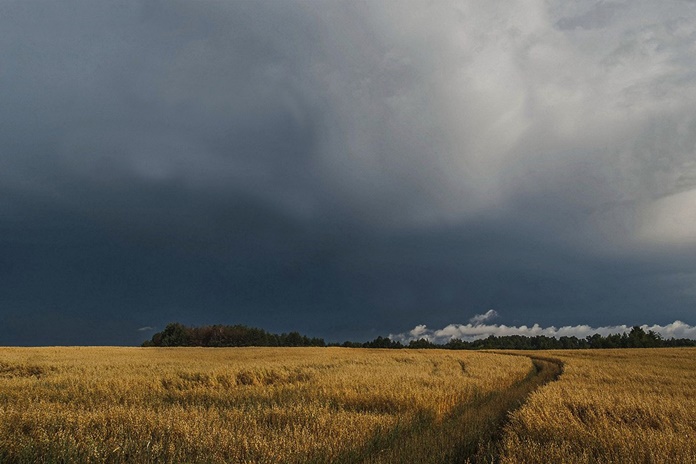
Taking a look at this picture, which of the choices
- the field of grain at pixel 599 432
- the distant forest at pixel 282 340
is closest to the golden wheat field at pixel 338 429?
the field of grain at pixel 599 432

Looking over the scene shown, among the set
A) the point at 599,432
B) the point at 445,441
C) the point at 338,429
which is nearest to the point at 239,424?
the point at 338,429

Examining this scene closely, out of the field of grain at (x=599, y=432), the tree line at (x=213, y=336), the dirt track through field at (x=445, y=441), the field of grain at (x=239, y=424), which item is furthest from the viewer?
the tree line at (x=213, y=336)

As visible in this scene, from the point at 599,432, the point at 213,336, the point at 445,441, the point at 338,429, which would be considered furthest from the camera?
the point at 213,336

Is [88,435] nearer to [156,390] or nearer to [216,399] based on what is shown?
[216,399]

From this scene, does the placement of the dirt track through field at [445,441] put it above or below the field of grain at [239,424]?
below

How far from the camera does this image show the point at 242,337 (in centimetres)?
12519

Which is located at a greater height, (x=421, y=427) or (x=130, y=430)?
(x=130, y=430)

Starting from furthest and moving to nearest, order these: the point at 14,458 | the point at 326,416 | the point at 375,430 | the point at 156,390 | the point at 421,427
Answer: the point at 156,390, the point at 421,427, the point at 326,416, the point at 375,430, the point at 14,458

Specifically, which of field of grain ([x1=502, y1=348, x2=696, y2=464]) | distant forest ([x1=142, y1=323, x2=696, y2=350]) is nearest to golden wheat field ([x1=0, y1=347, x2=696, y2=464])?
field of grain ([x1=502, y1=348, x2=696, y2=464])

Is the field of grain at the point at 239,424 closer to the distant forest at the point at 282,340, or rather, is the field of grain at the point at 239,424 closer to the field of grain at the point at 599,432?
the field of grain at the point at 599,432

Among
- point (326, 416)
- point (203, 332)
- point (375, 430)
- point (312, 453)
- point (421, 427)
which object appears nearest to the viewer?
point (312, 453)

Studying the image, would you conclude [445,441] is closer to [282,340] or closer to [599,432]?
[599,432]

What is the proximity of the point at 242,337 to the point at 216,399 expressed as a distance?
119 meters

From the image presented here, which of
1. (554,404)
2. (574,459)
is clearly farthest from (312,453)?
(554,404)
